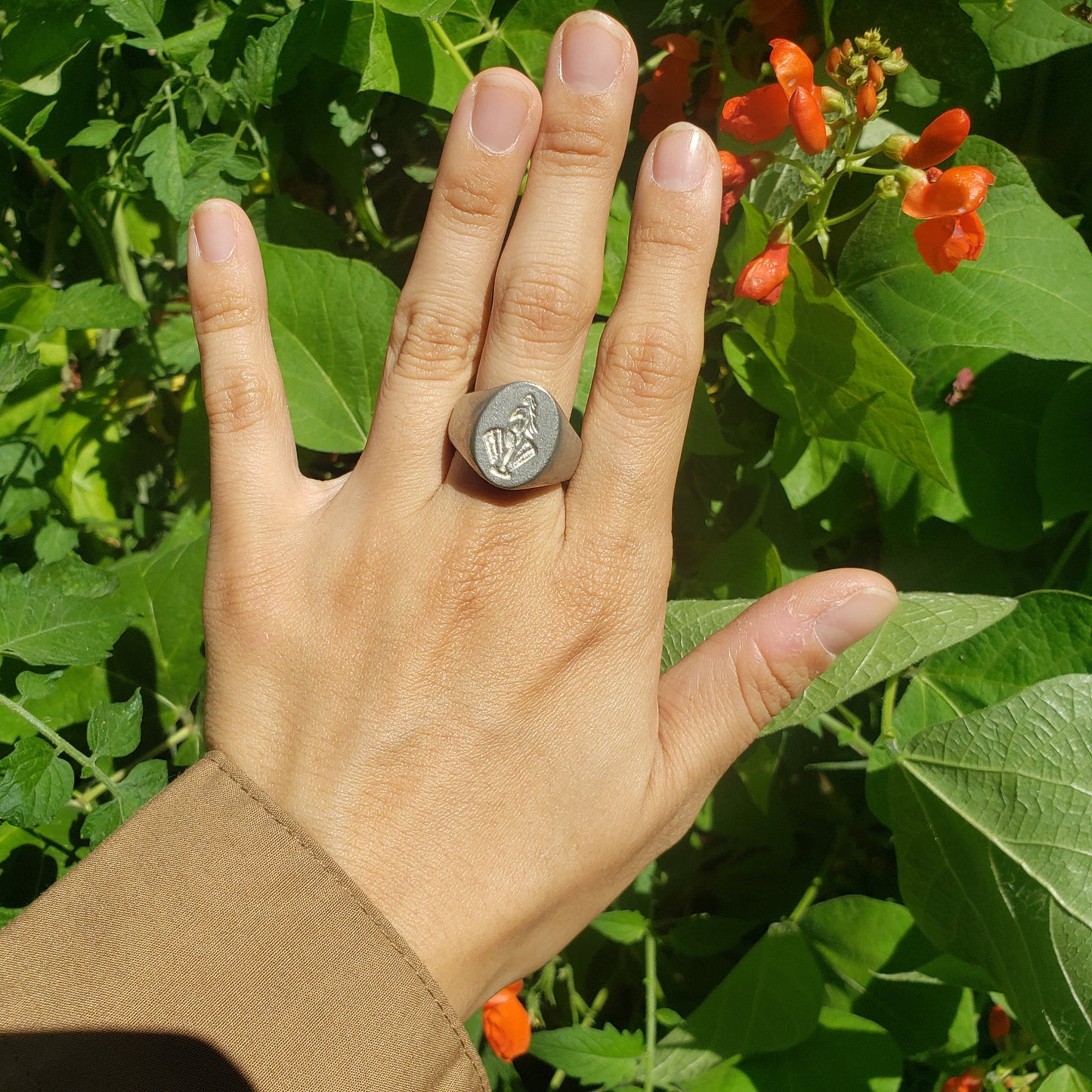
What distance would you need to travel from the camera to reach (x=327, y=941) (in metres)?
1.10

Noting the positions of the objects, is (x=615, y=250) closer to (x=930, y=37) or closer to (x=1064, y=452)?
(x=930, y=37)

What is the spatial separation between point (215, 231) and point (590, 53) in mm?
606

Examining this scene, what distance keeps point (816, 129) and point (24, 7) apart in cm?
124

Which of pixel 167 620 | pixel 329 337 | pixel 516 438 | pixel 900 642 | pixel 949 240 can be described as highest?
pixel 949 240

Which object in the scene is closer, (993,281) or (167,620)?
(993,281)

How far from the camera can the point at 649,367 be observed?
129 cm

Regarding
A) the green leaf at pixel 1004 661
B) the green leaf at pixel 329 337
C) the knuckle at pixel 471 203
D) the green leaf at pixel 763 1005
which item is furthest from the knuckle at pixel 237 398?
the green leaf at pixel 763 1005

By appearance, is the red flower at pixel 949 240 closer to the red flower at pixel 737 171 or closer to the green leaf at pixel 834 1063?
the red flower at pixel 737 171

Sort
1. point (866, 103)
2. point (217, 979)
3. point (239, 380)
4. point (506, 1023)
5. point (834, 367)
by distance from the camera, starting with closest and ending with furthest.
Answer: point (217, 979) < point (866, 103) < point (834, 367) < point (239, 380) < point (506, 1023)

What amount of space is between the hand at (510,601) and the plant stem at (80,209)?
0.45 meters

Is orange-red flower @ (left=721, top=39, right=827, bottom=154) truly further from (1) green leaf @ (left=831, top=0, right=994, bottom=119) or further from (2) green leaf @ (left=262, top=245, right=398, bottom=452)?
(2) green leaf @ (left=262, top=245, right=398, bottom=452)

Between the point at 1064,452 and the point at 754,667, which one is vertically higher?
the point at 1064,452

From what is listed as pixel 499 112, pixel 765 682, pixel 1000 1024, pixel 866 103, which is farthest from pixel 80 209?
pixel 1000 1024

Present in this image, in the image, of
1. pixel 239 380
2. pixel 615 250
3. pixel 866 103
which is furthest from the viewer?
pixel 615 250
